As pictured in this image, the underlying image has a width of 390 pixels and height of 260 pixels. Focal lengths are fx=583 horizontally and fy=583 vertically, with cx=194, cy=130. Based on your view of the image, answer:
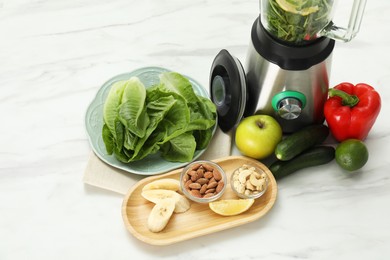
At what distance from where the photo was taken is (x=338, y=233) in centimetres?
141

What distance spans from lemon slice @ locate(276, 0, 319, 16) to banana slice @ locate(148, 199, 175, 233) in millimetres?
530

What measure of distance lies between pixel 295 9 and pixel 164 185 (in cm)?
53

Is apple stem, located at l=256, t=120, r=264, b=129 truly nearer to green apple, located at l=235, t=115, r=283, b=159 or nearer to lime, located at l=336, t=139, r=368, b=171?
green apple, located at l=235, t=115, r=283, b=159

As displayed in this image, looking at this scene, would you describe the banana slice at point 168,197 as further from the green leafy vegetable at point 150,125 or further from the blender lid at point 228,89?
the blender lid at point 228,89

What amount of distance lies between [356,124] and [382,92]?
Answer: 28 cm

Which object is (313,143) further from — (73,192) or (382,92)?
(73,192)

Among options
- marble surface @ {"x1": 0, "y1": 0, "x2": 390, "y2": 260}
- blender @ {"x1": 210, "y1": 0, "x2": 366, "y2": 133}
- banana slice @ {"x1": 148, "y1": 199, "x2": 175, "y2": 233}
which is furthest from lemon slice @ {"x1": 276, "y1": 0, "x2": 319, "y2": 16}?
banana slice @ {"x1": 148, "y1": 199, "x2": 175, "y2": 233}

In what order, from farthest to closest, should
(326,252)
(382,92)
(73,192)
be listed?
1. (382,92)
2. (73,192)
3. (326,252)

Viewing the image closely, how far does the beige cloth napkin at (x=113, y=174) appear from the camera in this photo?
1.47 metres

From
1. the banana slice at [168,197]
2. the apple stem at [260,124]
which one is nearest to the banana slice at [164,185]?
the banana slice at [168,197]

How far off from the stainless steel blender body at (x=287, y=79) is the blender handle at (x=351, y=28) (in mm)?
44

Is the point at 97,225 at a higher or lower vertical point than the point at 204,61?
lower

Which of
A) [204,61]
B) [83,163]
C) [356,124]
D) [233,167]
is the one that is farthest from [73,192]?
[356,124]

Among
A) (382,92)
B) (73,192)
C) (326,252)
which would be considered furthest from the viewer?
(382,92)
